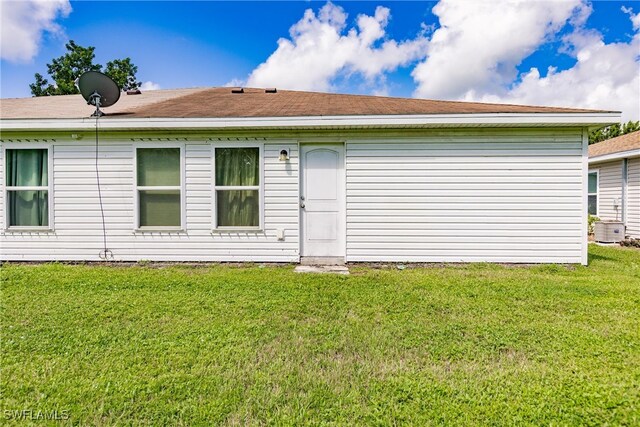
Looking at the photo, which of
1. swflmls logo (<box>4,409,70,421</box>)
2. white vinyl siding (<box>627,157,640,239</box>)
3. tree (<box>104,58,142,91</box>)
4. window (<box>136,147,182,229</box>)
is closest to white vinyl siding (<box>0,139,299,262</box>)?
window (<box>136,147,182,229</box>)

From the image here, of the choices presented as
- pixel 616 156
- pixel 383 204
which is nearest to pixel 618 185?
pixel 616 156

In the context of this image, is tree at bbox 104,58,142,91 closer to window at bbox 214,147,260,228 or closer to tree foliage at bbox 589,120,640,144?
window at bbox 214,147,260,228

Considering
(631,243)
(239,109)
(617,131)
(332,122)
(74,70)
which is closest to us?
(332,122)

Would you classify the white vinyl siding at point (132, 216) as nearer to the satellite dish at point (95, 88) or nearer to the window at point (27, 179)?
the window at point (27, 179)

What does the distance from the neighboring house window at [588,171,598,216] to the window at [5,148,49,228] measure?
1418 cm

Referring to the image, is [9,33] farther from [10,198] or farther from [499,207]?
[499,207]

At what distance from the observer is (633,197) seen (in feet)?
27.2

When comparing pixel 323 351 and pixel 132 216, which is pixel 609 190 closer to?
pixel 323 351

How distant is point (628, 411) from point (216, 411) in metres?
2.33

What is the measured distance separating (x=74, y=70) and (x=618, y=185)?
32.8m

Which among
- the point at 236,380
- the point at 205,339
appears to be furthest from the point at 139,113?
the point at 236,380

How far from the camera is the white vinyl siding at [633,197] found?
8133mm

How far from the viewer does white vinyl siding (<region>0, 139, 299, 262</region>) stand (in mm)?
5398

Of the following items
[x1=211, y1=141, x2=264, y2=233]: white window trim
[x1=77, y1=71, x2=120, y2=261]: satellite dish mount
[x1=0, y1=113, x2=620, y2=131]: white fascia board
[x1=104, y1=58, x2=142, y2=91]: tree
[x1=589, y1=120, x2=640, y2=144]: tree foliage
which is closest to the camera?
[x1=0, y1=113, x2=620, y2=131]: white fascia board
